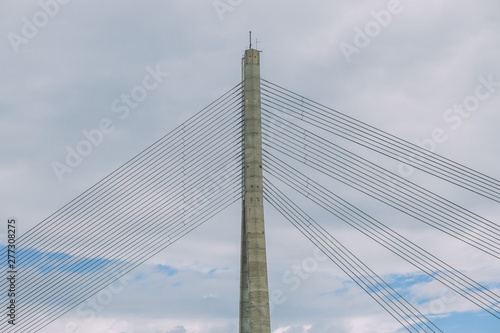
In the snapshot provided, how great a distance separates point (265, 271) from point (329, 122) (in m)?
11.7

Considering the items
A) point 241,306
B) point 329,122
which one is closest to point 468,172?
point 329,122

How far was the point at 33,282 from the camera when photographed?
52719mm

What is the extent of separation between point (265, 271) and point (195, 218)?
19.7 ft

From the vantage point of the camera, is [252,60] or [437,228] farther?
→ [252,60]

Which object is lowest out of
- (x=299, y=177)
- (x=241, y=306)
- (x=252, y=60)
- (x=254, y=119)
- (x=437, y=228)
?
(x=241, y=306)

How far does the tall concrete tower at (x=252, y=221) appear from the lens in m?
50.3

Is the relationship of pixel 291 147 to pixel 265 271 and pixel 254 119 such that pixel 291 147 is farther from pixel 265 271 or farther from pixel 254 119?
pixel 265 271

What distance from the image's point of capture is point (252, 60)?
54562 millimetres

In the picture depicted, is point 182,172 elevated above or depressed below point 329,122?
below

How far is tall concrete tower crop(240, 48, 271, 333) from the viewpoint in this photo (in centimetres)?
5031

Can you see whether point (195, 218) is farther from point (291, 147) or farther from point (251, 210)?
point (291, 147)

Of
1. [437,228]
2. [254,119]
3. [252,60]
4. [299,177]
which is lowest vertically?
[437,228]

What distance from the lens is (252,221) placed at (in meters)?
51.5

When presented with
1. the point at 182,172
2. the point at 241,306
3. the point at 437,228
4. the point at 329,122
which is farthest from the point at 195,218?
the point at 437,228
